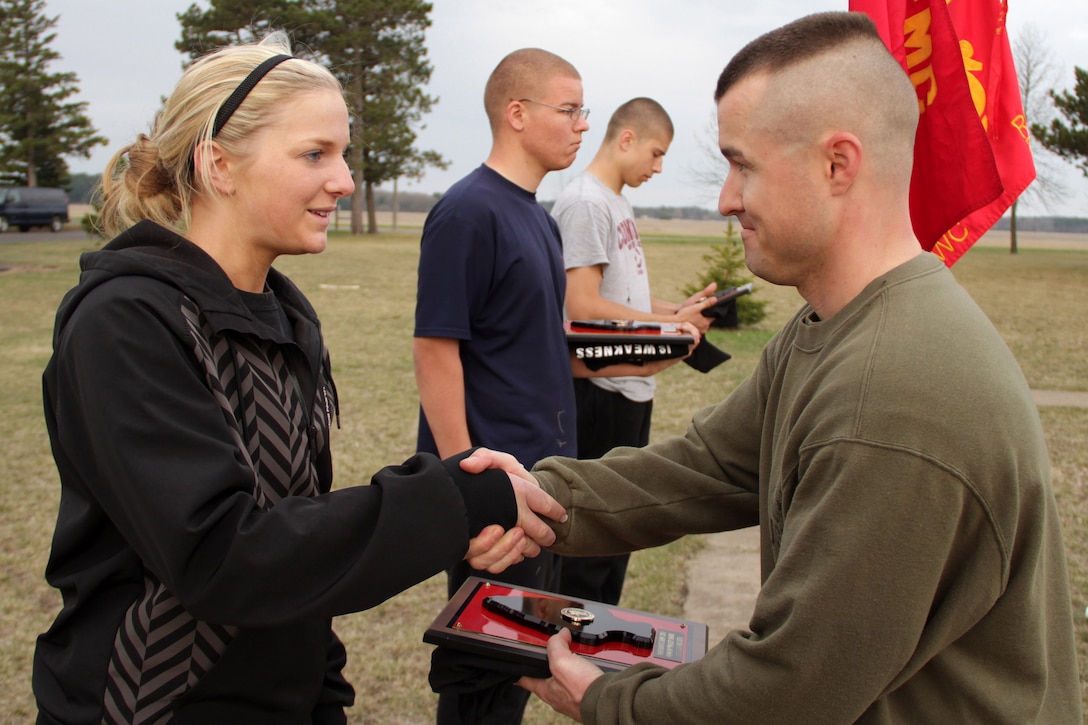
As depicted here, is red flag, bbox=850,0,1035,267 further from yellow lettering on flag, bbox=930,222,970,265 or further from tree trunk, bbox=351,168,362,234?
tree trunk, bbox=351,168,362,234

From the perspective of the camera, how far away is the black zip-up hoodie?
1548 mm

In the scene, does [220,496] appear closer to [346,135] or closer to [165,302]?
[165,302]

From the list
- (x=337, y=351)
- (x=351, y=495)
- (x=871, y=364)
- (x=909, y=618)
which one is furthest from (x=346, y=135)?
(x=337, y=351)

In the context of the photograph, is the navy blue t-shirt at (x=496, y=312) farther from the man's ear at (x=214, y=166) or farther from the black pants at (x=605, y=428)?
the man's ear at (x=214, y=166)

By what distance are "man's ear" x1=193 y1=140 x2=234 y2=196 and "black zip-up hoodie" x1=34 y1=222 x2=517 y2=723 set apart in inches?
6.2

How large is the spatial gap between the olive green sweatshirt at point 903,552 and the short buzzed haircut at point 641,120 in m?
3.44

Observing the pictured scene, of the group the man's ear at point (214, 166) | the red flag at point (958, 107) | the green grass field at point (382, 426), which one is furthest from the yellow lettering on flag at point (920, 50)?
the man's ear at point (214, 166)

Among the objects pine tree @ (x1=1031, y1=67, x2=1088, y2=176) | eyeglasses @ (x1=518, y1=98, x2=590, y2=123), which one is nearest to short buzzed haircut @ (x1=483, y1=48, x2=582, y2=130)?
eyeglasses @ (x1=518, y1=98, x2=590, y2=123)

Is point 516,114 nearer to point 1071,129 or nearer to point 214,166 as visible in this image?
point 214,166

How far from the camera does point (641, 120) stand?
16.3 feet

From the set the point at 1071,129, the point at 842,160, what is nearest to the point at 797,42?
the point at 842,160

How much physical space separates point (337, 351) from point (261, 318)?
427 inches

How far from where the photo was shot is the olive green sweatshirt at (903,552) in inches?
53.7

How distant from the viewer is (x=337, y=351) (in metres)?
12.6
